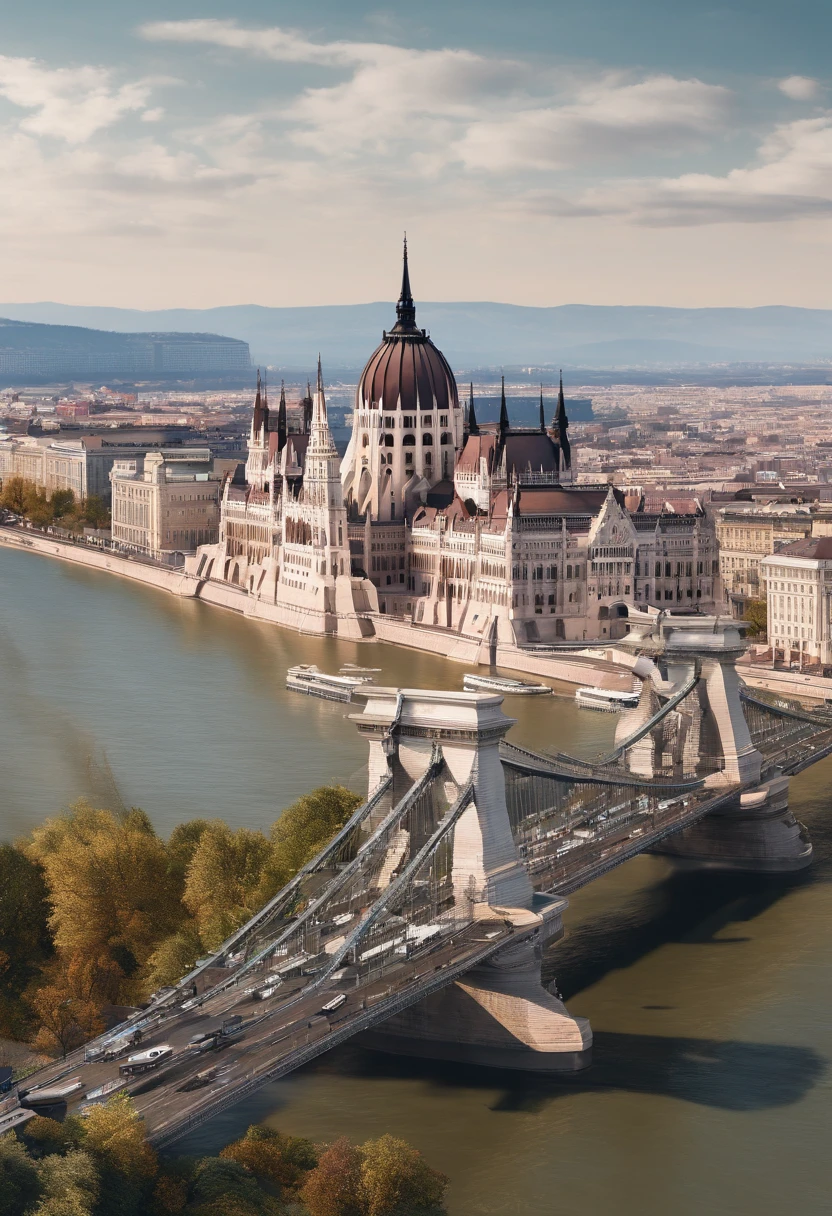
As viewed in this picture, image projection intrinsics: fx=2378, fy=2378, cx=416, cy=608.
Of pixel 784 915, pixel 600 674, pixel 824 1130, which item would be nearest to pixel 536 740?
pixel 600 674

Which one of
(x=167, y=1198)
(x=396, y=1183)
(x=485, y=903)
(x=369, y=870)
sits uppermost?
(x=369, y=870)

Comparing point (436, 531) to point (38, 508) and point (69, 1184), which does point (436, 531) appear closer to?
point (38, 508)

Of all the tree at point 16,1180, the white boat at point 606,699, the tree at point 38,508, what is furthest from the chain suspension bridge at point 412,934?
the tree at point 38,508

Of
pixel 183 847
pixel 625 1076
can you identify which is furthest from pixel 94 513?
pixel 625 1076

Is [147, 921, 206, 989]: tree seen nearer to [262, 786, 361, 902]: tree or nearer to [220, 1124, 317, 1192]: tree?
[262, 786, 361, 902]: tree

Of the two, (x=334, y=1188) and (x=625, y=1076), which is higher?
(x=334, y=1188)

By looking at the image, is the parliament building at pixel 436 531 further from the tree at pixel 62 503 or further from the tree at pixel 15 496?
the tree at pixel 15 496

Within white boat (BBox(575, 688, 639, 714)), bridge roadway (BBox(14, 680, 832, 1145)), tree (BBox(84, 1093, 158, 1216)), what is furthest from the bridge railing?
white boat (BBox(575, 688, 639, 714))
